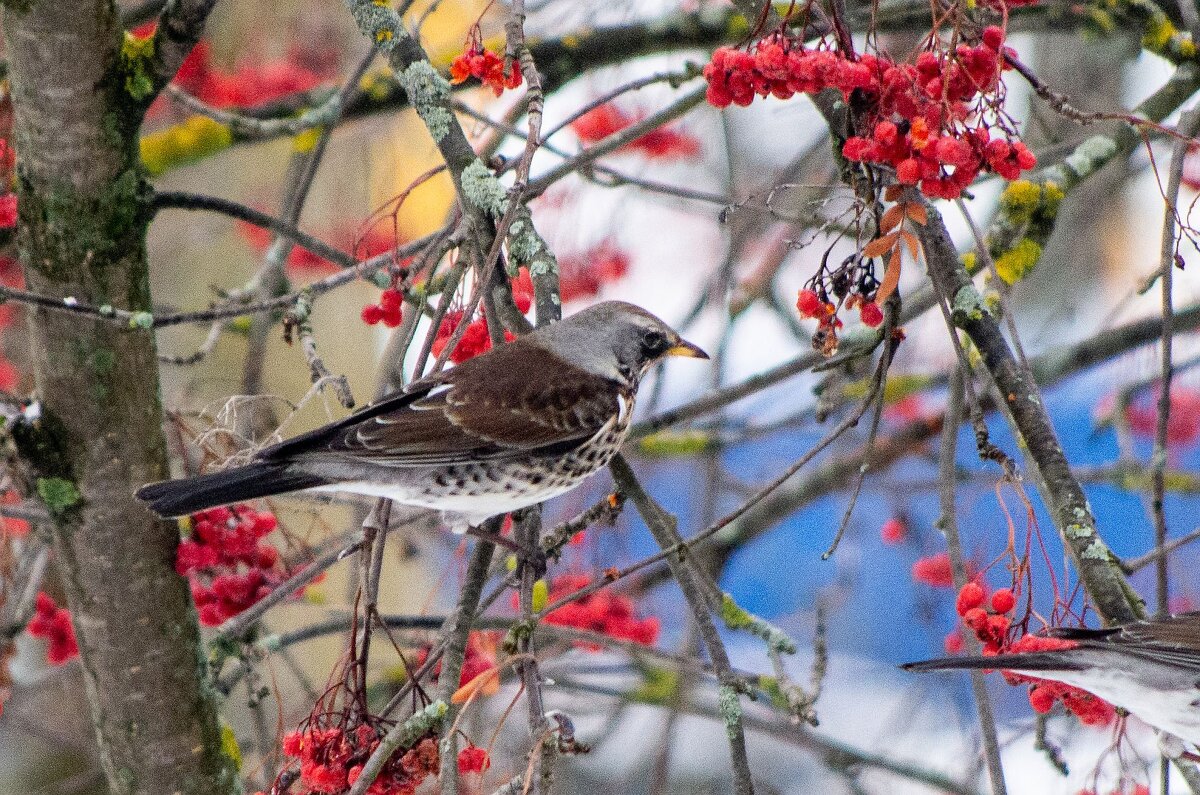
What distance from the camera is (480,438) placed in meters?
2.72

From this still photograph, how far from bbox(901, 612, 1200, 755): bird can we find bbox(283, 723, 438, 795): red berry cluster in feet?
2.62

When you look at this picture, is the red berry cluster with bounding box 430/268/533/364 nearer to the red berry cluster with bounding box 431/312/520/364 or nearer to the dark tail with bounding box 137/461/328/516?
the red berry cluster with bounding box 431/312/520/364

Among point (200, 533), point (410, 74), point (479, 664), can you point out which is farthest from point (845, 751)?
point (410, 74)

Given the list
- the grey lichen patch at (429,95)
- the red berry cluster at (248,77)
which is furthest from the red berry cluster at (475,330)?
the red berry cluster at (248,77)

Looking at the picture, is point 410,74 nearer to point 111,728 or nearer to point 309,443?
point 309,443

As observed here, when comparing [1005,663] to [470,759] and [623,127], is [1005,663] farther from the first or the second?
[623,127]

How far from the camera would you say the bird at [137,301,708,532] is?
2621mm

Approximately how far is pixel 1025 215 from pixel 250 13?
159 inches

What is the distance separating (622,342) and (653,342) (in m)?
0.08

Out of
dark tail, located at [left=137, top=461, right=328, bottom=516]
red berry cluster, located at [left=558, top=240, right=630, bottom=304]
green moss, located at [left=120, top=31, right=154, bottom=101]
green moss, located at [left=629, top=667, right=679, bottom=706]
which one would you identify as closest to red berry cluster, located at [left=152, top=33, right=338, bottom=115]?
red berry cluster, located at [left=558, top=240, right=630, bottom=304]

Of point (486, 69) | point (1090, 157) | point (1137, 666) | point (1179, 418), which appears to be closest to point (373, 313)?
point (486, 69)

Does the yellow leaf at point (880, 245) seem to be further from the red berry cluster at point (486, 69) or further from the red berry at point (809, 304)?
the red berry cluster at point (486, 69)

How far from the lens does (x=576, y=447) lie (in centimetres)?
276

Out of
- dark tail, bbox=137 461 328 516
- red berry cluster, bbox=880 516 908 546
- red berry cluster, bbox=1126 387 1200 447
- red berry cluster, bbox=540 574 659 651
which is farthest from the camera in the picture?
red berry cluster, bbox=1126 387 1200 447
